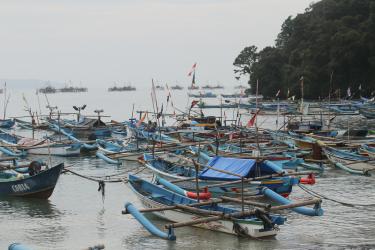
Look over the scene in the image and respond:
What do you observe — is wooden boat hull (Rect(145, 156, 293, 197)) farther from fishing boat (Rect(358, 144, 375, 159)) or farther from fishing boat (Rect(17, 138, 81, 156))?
fishing boat (Rect(17, 138, 81, 156))

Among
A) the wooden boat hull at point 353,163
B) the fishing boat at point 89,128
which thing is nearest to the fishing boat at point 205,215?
the wooden boat hull at point 353,163

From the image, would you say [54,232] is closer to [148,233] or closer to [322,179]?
[148,233]

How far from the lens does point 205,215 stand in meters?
18.9

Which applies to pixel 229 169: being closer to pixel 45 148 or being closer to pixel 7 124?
pixel 45 148

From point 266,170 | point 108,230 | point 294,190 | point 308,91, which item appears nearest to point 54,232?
point 108,230

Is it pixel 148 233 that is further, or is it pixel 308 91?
pixel 308 91

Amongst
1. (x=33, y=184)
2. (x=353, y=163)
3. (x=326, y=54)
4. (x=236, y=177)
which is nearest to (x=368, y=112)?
(x=326, y=54)

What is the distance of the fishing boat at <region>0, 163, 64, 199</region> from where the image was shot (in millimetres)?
25062

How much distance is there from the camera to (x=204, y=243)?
61.9ft

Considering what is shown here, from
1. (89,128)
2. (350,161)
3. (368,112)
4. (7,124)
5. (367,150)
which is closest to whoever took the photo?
(350,161)

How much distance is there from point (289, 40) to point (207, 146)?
58461 millimetres

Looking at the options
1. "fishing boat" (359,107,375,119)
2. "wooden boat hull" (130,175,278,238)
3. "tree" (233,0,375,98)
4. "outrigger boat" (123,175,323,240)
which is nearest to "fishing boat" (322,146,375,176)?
"outrigger boat" (123,175,323,240)

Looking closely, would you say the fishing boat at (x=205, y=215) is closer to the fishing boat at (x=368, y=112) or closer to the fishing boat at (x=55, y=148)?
the fishing boat at (x=55, y=148)

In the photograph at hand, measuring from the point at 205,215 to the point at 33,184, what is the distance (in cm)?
868
